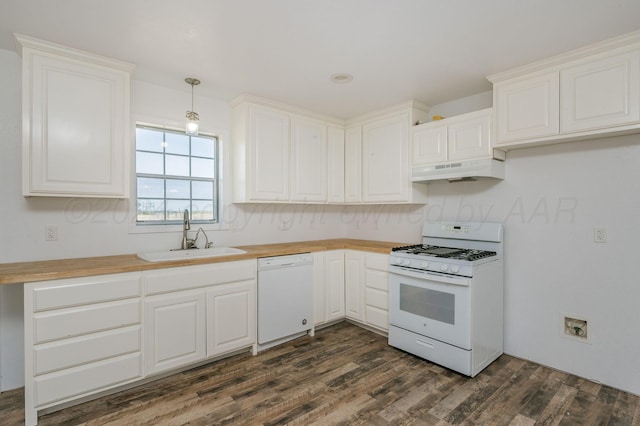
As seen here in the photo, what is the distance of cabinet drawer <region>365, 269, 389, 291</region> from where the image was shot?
3232mm

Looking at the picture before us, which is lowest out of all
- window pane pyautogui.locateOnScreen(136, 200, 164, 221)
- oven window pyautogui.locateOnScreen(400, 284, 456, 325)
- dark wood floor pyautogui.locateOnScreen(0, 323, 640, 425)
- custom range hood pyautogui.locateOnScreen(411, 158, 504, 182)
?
dark wood floor pyautogui.locateOnScreen(0, 323, 640, 425)

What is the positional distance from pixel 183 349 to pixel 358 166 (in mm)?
2653

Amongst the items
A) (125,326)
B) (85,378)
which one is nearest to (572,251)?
(125,326)

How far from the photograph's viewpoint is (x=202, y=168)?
10.8 feet

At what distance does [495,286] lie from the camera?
2777mm

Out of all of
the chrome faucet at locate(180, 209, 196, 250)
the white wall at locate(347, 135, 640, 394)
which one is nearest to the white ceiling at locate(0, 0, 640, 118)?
the white wall at locate(347, 135, 640, 394)

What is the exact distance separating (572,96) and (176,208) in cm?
345

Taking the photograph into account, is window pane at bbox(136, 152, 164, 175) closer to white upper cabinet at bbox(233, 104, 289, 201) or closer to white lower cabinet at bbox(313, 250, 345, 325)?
white upper cabinet at bbox(233, 104, 289, 201)

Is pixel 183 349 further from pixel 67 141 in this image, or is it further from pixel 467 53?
pixel 467 53

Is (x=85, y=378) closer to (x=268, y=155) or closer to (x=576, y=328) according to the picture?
(x=268, y=155)

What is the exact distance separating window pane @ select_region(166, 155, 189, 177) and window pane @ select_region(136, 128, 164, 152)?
0.44ft

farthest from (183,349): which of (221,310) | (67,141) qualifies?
(67,141)

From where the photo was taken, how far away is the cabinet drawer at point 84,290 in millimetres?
1946

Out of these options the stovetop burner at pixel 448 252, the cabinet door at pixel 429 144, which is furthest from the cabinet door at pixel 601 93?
the stovetop burner at pixel 448 252
